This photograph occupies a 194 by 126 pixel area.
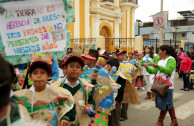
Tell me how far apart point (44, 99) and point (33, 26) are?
147 centimetres

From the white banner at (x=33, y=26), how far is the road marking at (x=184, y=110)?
4.53 meters

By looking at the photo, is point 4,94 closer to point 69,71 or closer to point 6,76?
point 6,76

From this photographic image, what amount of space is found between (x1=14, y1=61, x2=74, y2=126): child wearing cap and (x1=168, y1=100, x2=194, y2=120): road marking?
4747mm

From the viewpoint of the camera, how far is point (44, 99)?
2170mm

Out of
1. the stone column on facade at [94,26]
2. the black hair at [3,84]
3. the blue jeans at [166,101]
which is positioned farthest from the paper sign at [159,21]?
the black hair at [3,84]

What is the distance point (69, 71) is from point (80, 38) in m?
14.6

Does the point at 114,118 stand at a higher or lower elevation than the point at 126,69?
lower

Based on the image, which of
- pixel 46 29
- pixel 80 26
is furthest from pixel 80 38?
pixel 46 29

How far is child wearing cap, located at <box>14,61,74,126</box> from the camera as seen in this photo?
82.3 inches

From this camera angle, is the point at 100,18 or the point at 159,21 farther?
the point at 100,18

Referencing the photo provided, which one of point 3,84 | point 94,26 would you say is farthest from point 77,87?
point 94,26

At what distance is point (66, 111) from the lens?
2.24 metres

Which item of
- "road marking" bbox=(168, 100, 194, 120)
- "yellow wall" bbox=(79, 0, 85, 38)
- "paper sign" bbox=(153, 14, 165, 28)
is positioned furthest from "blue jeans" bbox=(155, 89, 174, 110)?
"yellow wall" bbox=(79, 0, 85, 38)

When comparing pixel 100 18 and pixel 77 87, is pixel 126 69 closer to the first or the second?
pixel 77 87
